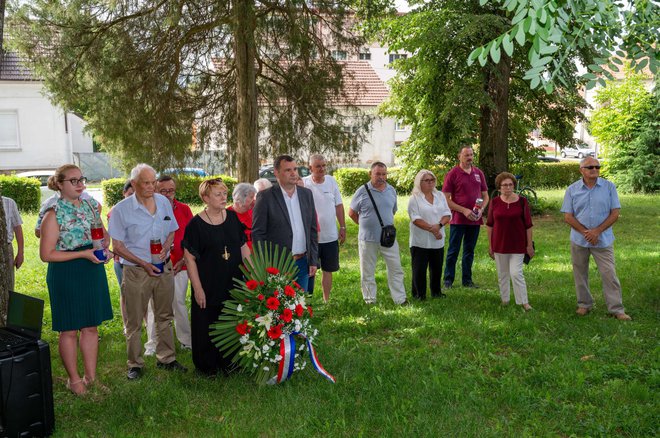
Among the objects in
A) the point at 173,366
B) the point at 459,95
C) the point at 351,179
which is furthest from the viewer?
the point at 351,179

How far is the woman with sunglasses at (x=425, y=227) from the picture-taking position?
8.16m

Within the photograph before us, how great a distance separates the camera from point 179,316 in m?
6.68

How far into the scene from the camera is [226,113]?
47.7 ft

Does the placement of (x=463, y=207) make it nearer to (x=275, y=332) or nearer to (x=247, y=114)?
(x=275, y=332)

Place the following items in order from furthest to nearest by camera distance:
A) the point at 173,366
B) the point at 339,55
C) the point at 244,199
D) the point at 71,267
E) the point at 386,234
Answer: the point at 339,55
the point at 386,234
the point at 244,199
the point at 173,366
the point at 71,267

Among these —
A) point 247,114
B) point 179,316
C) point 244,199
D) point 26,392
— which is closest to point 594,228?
point 244,199

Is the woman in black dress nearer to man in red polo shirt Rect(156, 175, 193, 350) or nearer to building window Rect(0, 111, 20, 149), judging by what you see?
man in red polo shirt Rect(156, 175, 193, 350)

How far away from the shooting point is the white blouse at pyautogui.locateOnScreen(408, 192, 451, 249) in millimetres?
8156

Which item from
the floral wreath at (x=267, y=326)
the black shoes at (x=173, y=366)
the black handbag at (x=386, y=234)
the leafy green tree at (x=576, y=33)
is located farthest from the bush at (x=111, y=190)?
the leafy green tree at (x=576, y=33)

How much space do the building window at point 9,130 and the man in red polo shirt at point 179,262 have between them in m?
29.6

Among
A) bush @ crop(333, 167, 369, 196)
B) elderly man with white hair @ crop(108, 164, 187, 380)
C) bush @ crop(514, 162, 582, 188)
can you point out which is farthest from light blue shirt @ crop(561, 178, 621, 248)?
bush @ crop(514, 162, 582, 188)

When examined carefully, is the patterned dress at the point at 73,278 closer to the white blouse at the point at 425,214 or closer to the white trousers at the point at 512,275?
the white blouse at the point at 425,214

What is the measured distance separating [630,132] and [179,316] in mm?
23819

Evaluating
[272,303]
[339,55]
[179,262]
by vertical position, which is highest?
[339,55]
